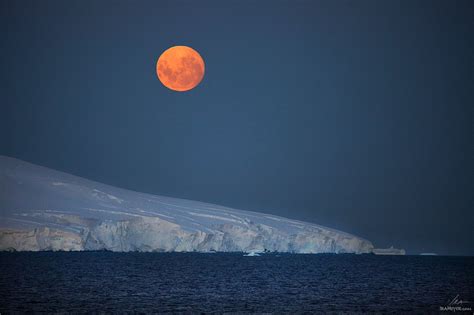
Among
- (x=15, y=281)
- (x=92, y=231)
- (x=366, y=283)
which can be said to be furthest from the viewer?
(x=92, y=231)

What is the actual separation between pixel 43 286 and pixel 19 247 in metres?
109

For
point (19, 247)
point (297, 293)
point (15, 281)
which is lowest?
point (19, 247)

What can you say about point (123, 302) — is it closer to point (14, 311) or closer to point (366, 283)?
point (14, 311)

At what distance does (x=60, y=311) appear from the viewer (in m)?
58.7

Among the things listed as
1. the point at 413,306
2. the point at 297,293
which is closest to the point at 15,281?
the point at 297,293
